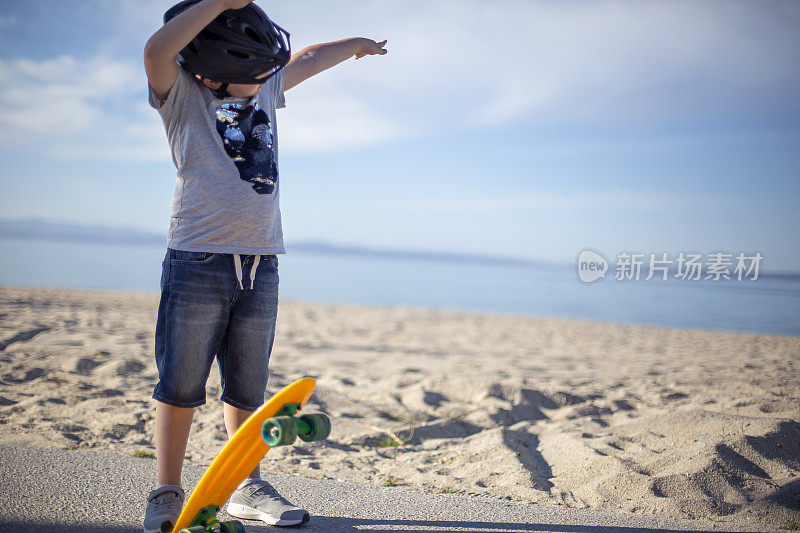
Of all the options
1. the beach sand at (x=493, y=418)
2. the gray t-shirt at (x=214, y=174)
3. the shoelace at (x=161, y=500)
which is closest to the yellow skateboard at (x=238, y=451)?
the shoelace at (x=161, y=500)

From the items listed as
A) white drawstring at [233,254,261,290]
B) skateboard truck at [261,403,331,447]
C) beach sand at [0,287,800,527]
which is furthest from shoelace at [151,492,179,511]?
beach sand at [0,287,800,527]

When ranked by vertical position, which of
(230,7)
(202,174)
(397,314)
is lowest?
(397,314)

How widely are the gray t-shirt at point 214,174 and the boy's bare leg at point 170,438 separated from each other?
56 centimetres

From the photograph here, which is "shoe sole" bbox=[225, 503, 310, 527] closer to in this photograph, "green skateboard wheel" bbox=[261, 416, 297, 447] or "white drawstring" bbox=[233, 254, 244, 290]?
"green skateboard wheel" bbox=[261, 416, 297, 447]

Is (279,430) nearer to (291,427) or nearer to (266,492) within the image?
(291,427)

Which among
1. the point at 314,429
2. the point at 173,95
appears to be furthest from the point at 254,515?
the point at 173,95

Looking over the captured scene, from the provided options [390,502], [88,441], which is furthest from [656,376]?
[88,441]

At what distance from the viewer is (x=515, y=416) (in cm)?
359

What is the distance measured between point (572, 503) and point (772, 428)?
4.56 ft

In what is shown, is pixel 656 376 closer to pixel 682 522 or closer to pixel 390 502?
pixel 682 522

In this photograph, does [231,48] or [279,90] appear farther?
[279,90]

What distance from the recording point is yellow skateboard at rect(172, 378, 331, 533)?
162 cm

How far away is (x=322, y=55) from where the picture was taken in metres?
2.30

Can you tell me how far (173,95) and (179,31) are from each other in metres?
0.24
